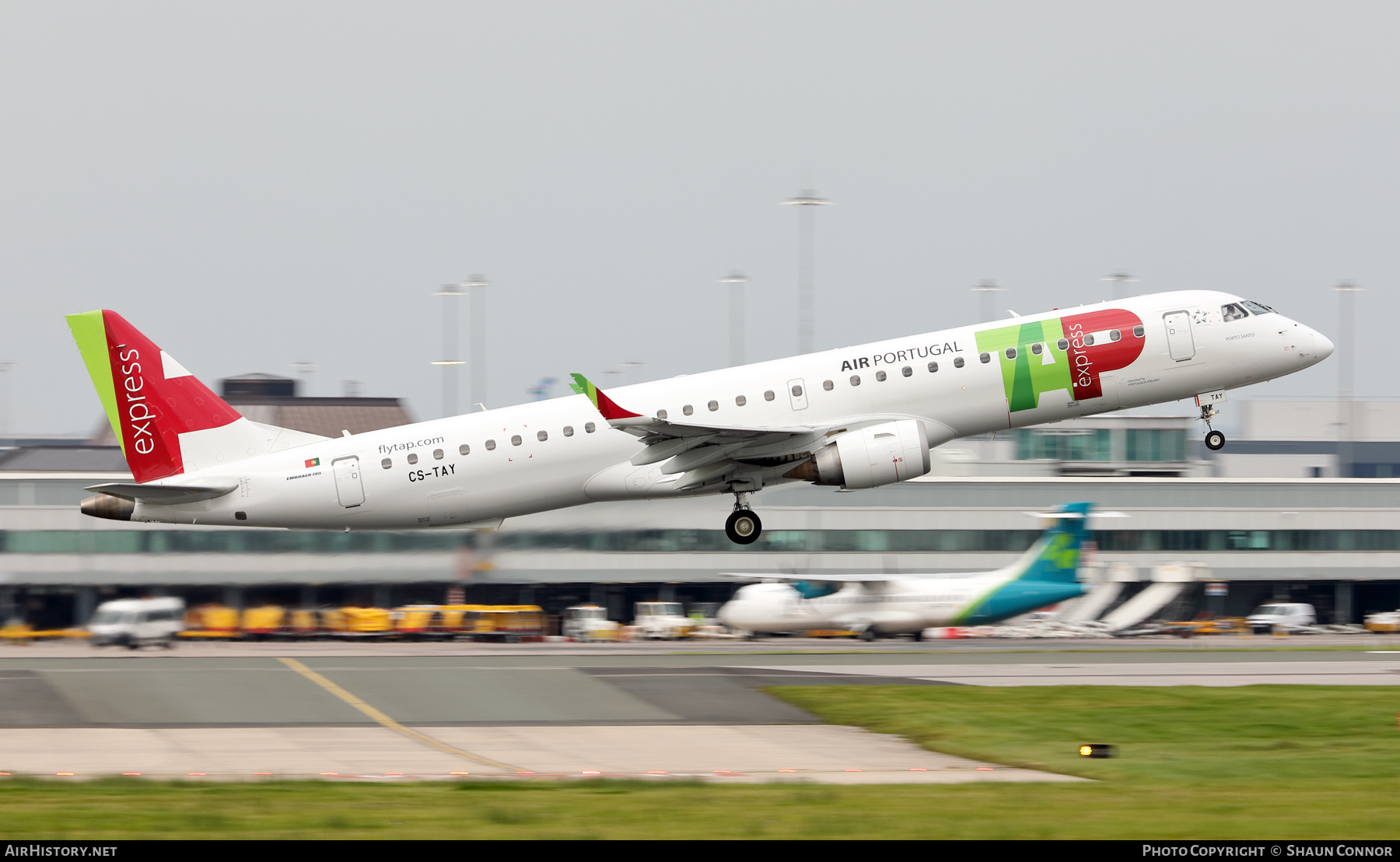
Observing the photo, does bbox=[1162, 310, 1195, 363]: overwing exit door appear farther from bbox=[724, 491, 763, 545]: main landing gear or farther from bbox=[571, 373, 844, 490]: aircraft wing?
bbox=[724, 491, 763, 545]: main landing gear

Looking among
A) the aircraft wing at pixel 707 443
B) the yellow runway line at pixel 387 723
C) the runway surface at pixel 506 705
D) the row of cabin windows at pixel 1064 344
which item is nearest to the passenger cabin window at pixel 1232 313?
the row of cabin windows at pixel 1064 344

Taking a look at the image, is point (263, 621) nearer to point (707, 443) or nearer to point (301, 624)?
point (301, 624)

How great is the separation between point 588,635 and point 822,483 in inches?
1424

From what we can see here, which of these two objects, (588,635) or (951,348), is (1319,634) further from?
(951,348)

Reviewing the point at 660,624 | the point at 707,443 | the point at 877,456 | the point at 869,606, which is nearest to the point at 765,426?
the point at 707,443

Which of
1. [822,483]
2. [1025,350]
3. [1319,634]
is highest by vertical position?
[1025,350]

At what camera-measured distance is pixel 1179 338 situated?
38.2 m

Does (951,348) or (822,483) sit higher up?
(951,348)

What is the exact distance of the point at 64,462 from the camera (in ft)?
320

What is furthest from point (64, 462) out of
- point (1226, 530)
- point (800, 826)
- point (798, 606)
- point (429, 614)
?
point (800, 826)

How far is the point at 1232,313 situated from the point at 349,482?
22.5 meters

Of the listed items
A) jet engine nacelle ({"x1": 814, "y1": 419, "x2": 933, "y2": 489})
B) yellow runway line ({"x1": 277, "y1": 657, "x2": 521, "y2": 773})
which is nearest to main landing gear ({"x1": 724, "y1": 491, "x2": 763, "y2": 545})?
jet engine nacelle ({"x1": 814, "y1": 419, "x2": 933, "y2": 489})
